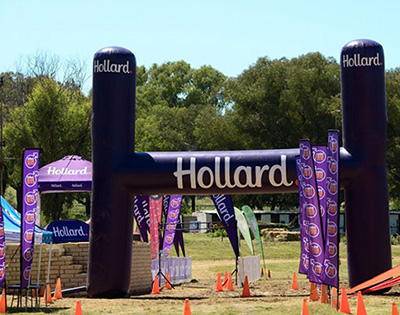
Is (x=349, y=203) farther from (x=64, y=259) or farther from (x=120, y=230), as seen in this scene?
(x=64, y=259)

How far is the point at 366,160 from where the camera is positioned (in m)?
17.3

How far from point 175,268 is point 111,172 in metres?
6.29

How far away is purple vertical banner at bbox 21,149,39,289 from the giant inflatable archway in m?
2.57

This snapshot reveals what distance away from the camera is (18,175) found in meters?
49.2

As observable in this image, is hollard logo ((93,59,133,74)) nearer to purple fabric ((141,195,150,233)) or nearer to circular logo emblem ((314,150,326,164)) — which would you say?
circular logo emblem ((314,150,326,164))

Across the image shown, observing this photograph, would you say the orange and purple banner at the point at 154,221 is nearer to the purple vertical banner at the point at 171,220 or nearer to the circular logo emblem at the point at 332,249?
the purple vertical banner at the point at 171,220

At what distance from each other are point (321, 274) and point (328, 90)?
130 ft

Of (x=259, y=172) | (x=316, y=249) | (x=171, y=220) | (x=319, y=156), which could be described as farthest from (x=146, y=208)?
(x=316, y=249)

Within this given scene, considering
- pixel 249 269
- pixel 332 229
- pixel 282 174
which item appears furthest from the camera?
pixel 249 269

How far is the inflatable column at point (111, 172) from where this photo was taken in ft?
56.4

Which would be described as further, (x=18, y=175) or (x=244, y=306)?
(x=18, y=175)

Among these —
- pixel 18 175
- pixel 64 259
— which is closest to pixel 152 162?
pixel 64 259

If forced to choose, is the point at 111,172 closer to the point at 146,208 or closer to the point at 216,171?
the point at 216,171

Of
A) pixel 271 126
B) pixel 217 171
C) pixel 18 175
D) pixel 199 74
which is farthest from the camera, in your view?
pixel 199 74
